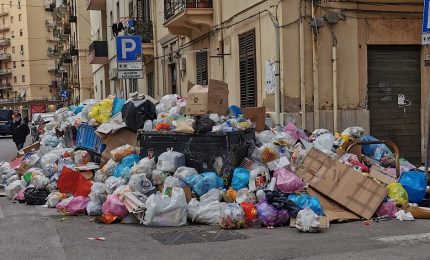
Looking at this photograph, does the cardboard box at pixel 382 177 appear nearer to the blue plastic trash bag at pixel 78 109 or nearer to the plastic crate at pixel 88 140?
the plastic crate at pixel 88 140

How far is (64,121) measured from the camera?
1305 cm

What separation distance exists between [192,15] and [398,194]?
8110 millimetres

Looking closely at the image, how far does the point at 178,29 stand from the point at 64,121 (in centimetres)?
461

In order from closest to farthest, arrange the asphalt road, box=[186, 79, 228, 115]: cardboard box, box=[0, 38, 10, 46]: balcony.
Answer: the asphalt road, box=[186, 79, 228, 115]: cardboard box, box=[0, 38, 10, 46]: balcony

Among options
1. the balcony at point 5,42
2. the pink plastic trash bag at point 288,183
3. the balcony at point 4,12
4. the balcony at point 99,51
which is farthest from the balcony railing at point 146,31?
the balcony at point 4,12

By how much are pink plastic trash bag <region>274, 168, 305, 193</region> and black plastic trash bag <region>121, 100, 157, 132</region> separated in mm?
3027

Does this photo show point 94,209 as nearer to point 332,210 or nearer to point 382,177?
point 332,210

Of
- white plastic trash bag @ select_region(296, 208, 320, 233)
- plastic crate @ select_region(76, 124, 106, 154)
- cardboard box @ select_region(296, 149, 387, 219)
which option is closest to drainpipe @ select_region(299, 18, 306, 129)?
cardboard box @ select_region(296, 149, 387, 219)

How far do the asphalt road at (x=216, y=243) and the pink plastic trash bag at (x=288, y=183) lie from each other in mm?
718

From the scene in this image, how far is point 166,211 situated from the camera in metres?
7.02

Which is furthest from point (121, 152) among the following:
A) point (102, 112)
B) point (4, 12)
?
point (4, 12)

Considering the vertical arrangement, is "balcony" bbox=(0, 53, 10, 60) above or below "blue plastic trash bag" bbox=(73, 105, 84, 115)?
above

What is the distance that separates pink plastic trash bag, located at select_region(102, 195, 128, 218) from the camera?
7.29 m

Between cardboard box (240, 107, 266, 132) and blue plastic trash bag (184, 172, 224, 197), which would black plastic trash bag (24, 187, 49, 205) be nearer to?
blue plastic trash bag (184, 172, 224, 197)
